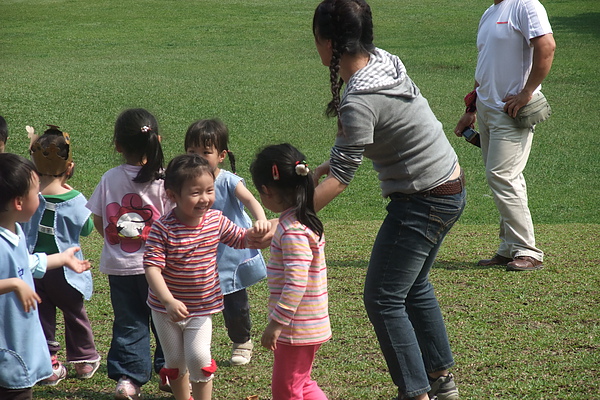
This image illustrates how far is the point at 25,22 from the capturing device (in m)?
29.9

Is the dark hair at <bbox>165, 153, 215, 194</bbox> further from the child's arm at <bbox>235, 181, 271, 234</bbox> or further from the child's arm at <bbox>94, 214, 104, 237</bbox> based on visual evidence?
the child's arm at <bbox>94, 214, 104, 237</bbox>

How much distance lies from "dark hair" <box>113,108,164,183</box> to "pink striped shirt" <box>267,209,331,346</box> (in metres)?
0.90

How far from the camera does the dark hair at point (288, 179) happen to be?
3289 millimetres

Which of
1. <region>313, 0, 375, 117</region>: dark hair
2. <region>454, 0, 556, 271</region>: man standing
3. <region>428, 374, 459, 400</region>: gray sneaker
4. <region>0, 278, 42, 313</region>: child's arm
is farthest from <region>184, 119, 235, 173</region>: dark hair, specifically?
<region>454, 0, 556, 271</region>: man standing

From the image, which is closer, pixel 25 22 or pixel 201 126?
pixel 201 126

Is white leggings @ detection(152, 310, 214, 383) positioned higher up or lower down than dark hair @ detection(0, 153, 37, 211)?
lower down

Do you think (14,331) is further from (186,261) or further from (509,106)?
(509,106)

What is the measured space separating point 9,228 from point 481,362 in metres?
2.50

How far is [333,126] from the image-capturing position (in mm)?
16281

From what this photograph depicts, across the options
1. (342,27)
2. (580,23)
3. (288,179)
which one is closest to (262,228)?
(288,179)

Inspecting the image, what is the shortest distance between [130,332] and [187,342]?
0.52 metres

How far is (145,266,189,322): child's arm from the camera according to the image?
11.0 feet

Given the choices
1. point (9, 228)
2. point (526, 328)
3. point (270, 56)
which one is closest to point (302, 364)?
point (9, 228)

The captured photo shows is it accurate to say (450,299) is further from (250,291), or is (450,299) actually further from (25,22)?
(25,22)
